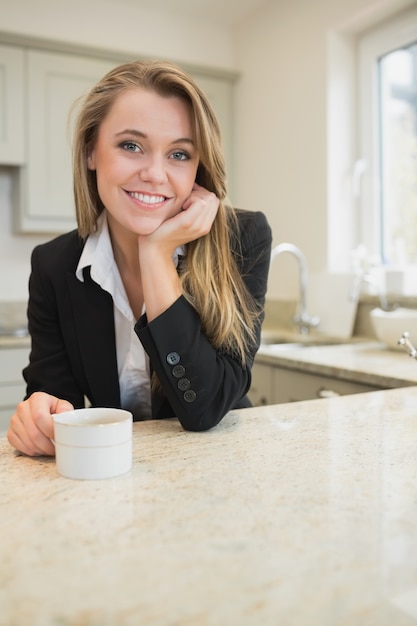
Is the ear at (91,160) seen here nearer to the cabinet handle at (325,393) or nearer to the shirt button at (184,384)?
the shirt button at (184,384)

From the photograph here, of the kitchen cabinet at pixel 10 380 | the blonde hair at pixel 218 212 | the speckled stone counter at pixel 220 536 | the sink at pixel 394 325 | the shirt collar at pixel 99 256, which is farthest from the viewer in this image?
the kitchen cabinet at pixel 10 380

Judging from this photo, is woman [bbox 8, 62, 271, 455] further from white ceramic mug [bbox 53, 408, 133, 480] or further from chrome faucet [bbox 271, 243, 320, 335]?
chrome faucet [bbox 271, 243, 320, 335]

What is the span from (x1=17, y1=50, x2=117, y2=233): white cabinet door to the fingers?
231 cm

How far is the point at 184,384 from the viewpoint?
108 centimetres

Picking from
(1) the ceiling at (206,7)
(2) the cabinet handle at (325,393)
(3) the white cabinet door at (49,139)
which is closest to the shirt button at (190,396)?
(2) the cabinet handle at (325,393)

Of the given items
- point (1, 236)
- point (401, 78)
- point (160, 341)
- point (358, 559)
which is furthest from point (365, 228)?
point (358, 559)

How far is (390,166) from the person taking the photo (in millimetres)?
3004

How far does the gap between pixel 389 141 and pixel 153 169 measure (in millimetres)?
2110

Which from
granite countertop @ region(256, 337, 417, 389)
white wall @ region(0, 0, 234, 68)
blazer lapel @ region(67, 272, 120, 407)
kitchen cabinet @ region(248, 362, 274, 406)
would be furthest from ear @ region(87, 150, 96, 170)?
white wall @ region(0, 0, 234, 68)

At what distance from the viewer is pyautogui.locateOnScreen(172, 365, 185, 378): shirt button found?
3.52ft

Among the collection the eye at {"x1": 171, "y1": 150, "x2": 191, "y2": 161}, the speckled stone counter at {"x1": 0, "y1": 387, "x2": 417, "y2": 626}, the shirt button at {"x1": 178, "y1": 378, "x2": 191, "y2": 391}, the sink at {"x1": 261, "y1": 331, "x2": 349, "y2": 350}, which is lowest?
the speckled stone counter at {"x1": 0, "y1": 387, "x2": 417, "y2": 626}

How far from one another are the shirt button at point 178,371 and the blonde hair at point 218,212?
0.11 m

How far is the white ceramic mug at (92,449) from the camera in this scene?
804mm

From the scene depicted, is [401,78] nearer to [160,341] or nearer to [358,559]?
[160,341]
